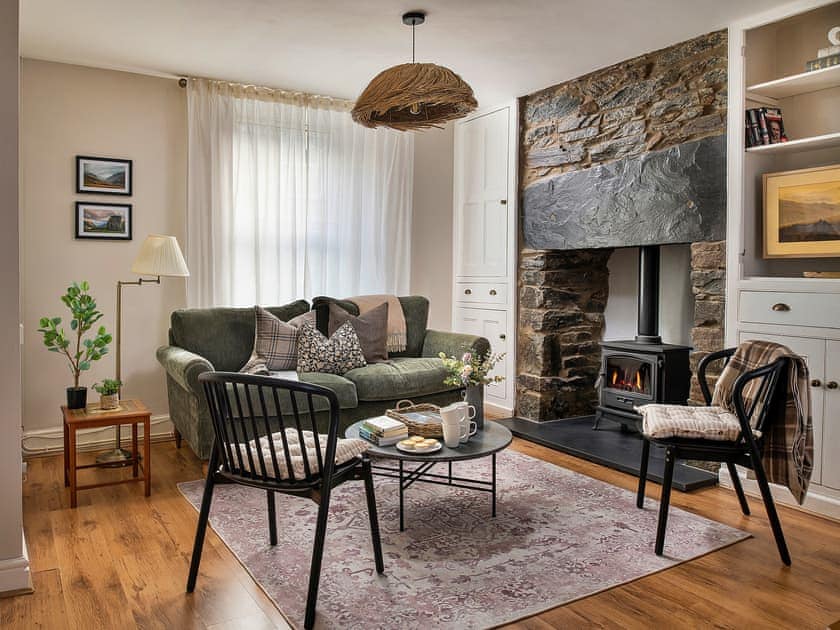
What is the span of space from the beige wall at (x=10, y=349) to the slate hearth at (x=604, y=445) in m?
2.97

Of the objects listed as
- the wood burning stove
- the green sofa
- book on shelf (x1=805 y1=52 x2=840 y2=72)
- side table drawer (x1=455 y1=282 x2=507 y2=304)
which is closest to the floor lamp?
the green sofa

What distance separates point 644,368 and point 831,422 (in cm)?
131

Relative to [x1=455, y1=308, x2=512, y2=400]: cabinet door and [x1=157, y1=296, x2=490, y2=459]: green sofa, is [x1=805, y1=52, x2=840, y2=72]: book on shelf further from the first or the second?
[x1=455, y1=308, x2=512, y2=400]: cabinet door

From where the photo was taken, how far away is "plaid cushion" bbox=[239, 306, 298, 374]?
4.14 meters

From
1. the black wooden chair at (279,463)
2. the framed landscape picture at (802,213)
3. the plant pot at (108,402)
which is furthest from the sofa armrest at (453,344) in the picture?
the black wooden chair at (279,463)

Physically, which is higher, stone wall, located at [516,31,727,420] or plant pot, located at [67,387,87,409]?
stone wall, located at [516,31,727,420]

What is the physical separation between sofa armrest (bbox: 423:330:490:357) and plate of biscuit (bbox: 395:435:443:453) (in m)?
1.73

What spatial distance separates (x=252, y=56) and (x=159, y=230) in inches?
53.1

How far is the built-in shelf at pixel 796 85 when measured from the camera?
322 cm

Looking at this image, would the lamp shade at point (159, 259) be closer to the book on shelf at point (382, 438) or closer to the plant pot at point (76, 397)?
the plant pot at point (76, 397)

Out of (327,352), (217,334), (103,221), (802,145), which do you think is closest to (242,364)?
(217,334)

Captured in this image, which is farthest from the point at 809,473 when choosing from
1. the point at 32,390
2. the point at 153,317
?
the point at 32,390

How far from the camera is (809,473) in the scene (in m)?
2.59

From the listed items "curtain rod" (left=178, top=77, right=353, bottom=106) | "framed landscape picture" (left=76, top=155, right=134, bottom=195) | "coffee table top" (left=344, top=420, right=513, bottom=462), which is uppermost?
"curtain rod" (left=178, top=77, right=353, bottom=106)
